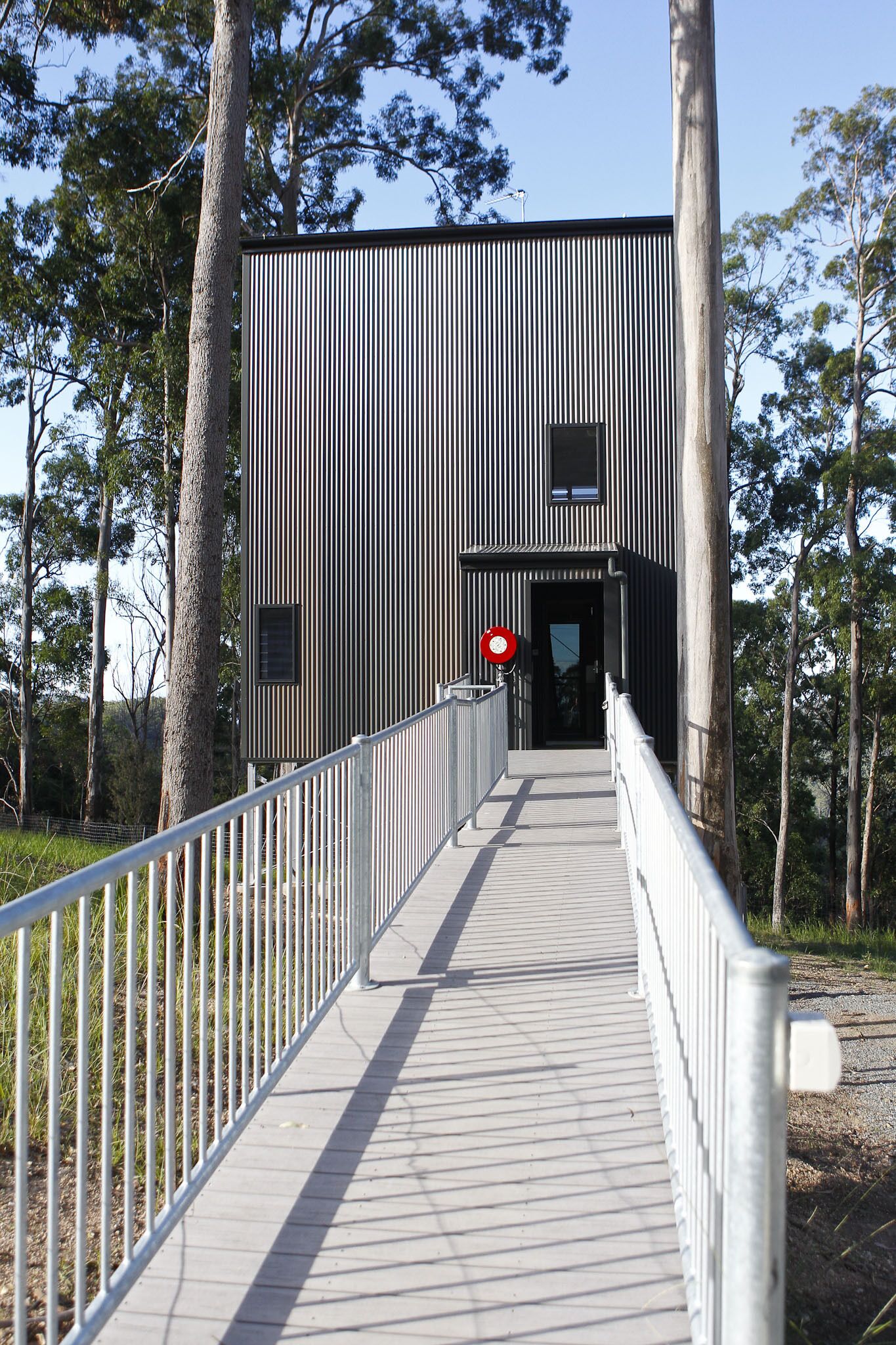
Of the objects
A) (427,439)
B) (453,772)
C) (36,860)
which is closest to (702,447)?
(453,772)

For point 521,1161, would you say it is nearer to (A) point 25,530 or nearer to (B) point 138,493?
(B) point 138,493

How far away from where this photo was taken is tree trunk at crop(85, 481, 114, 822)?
3136 cm

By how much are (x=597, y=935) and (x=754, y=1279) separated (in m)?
4.44

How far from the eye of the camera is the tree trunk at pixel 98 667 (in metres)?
31.4

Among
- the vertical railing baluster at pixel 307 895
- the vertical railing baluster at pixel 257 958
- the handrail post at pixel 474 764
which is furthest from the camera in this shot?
the handrail post at pixel 474 764

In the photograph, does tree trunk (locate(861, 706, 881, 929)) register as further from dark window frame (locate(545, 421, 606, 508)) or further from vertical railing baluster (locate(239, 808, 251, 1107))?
vertical railing baluster (locate(239, 808, 251, 1107))

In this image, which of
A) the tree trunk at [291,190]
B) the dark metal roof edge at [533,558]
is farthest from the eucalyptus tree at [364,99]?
the dark metal roof edge at [533,558]

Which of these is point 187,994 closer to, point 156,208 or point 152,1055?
point 152,1055

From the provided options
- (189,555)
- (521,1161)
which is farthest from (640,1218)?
(189,555)

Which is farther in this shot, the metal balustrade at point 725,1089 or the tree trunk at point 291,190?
the tree trunk at point 291,190

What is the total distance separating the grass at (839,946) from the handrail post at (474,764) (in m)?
2.85

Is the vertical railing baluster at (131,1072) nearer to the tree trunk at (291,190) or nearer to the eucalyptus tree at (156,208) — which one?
the eucalyptus tree at (156,208)

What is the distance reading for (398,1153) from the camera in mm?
3621

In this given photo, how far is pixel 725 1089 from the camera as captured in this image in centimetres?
195
